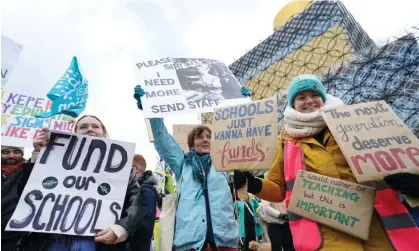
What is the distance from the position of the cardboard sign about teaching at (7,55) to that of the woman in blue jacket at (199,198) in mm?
1252

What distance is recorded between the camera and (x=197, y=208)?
2.45m

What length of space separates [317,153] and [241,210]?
14.6 feet

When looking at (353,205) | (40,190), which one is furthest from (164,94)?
(353,205)

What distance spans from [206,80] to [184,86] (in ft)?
0.93

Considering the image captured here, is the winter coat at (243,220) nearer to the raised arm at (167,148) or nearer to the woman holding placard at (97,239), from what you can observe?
the raised arm at (167,148)

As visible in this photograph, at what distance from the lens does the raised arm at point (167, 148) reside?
276cm

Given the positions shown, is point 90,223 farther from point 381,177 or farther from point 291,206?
point 381,177

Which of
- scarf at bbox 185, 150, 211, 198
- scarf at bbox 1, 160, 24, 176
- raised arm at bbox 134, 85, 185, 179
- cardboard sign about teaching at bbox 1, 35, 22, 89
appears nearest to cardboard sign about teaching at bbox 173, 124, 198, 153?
scarf at bbox 1, 160, 24, 176

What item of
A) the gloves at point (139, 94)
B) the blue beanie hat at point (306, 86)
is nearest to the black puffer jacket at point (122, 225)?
the gloves at point (139, 94)

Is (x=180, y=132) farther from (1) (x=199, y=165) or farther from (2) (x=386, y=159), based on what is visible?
(2) (x=386, y=159)

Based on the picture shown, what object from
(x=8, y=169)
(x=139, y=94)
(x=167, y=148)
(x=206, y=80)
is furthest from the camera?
(x=206, y=80)

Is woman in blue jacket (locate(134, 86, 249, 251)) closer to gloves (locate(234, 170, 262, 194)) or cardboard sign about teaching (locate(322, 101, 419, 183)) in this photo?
gloves (locate(234, 170, 262, 194))

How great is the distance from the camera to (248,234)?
19.5ft

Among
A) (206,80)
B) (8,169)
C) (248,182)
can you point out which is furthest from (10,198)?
(206,80)
